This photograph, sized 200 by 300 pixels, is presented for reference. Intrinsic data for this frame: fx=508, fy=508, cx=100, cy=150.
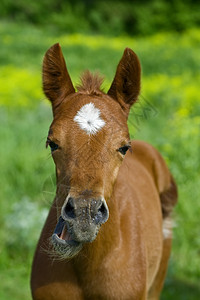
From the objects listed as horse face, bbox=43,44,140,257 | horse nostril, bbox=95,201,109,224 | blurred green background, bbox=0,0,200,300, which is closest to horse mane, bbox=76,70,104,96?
horse face, bbox=43,44,140,257

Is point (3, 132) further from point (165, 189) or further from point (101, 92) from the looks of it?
point (101, 92)

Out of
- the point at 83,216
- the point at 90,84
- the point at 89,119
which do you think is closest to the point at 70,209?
the point at 83,216

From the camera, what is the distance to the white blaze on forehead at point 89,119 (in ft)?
9.33

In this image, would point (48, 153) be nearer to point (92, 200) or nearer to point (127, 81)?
point (127, 81)

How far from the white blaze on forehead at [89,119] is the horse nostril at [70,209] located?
44cm

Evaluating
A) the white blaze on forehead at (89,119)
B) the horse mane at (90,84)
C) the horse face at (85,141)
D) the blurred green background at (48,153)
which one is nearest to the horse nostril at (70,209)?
the horse face at (85,141)

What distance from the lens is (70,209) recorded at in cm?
261

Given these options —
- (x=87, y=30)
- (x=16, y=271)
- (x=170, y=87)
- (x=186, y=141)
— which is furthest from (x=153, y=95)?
(x=87, y=30)

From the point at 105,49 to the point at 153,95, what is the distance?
38.0 feet

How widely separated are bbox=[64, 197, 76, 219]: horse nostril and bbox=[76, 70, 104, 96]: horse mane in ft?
2.85

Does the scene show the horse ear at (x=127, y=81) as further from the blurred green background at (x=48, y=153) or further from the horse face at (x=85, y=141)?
the blurred green background at (x=48, y=153)

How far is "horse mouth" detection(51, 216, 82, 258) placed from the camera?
8.96 ft

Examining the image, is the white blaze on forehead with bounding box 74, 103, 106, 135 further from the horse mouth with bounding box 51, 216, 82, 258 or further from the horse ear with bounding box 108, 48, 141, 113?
the horse mouth with bounding box 51, 216, 82, 258

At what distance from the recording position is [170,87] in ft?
44.0
